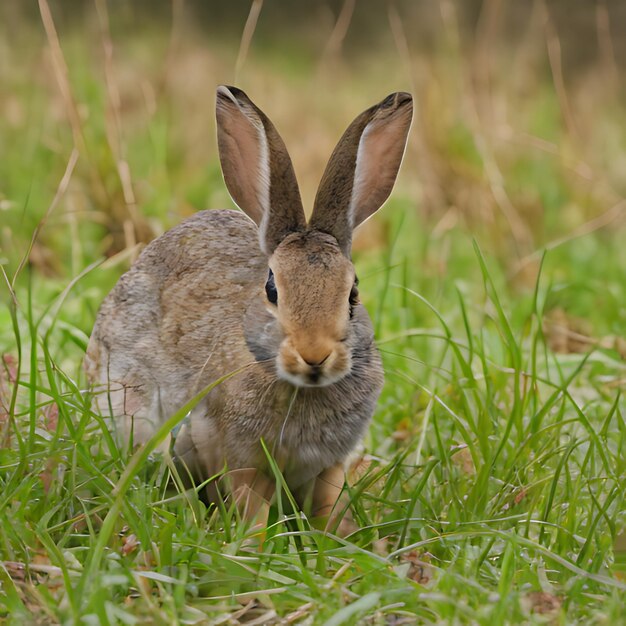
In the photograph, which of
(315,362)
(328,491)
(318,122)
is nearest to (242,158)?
(315,362)

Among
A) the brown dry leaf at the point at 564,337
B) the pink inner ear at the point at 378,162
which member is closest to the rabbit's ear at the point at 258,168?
the pink inner ear at the point at 378,162

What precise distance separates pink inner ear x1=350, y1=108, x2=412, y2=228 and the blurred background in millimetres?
1206

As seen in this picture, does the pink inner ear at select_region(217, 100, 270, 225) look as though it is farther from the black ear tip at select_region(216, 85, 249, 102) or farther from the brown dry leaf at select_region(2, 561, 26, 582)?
the brown dry leaf at select_region(2, 561, 26, 582)

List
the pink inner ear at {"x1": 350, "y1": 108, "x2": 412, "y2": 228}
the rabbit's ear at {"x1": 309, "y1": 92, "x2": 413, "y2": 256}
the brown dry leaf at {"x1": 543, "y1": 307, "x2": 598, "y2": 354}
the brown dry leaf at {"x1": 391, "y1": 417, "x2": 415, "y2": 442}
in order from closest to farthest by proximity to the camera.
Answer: the rabbit's ear at {"x1": 309, "y1": 92, "x2": 413, "y2": 256} < the pink inner ear at {"x1": 350, "y1": 108, "x2": 412, "y2": 228} < the brown dry leaf at {"x1": 391, "y1": 417, "x2": 415, "y2": 442} < the brown dry leaf at {"x1": 543, "y1": 307, "x2": 598, "y2": 354}

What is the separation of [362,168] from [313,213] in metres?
0.23

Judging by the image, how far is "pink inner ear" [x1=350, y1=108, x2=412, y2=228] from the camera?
3.96 meters

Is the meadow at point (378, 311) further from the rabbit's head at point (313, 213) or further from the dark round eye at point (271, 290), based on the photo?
the dark round eye at point (271, 290)

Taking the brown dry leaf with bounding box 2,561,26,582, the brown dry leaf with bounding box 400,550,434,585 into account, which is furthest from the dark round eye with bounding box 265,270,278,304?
the brown dry leaf with bounding box 2,561,26,582

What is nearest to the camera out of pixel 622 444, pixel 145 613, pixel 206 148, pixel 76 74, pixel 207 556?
pixel 145 613

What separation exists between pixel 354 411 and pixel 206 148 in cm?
419

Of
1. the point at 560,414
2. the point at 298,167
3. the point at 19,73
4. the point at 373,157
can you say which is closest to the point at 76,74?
the point at 19,73

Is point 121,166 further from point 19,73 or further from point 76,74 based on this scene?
point 19,73

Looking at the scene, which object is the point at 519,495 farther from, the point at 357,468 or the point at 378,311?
the point at 378,311

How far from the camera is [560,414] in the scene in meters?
3.91
